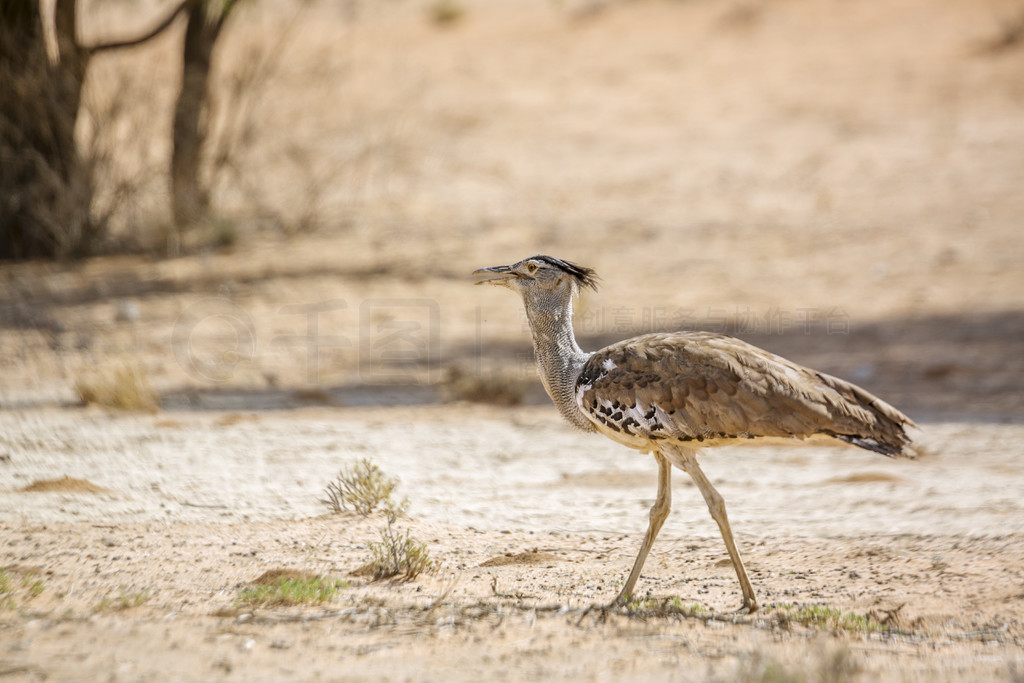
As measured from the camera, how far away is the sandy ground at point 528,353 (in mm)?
3691

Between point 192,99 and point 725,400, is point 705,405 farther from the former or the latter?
point 192,99

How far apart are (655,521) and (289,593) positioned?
150cm

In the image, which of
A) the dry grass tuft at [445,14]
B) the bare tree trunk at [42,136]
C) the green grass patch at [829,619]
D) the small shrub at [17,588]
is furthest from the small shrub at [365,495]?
the dry grass tuft at [445,14]

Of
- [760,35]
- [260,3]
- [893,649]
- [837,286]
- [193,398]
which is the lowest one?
[893,649]

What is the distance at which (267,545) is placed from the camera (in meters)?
4.66

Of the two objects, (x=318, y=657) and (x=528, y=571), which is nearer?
(x=318, y=657)

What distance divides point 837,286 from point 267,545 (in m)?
8.35

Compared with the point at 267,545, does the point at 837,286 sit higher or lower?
higher

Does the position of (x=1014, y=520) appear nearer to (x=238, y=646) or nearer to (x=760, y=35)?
(x=238, y=646)

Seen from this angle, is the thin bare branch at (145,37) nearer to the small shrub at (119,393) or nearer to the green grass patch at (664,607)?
the small shrub at (119,393)

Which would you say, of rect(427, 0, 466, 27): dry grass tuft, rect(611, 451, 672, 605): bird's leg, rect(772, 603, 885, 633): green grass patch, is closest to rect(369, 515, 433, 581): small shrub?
rect(611, 451, 672, 605): bird's leg

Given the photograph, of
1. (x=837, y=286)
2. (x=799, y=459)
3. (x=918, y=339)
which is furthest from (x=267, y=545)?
(x=837, y=286)

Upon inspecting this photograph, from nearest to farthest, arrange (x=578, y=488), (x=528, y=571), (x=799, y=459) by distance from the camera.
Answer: (x=528, y=571)
(x=578, y=488)
(x=799, y=459)

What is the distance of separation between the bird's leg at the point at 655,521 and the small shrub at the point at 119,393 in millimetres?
4362
